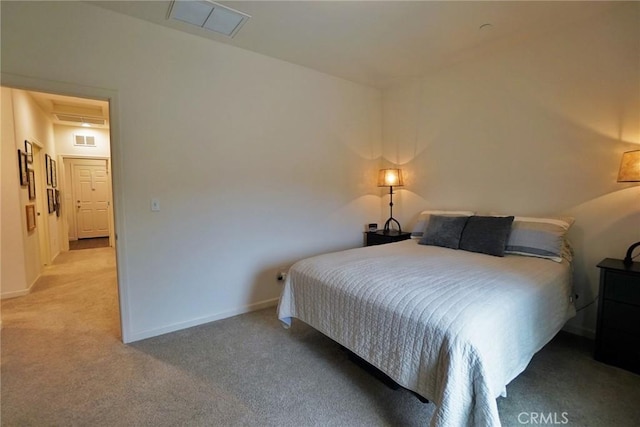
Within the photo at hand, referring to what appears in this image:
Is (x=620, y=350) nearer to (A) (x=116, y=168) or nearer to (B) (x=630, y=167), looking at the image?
(B) (x=630, y=167)

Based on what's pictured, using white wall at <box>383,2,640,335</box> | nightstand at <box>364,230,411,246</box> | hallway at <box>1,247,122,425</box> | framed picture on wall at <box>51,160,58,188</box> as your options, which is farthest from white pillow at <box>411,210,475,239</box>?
framed picture on wall at <box>51,160,58,188</box>

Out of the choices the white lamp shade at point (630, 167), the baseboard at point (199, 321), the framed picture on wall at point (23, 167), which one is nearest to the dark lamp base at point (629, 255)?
the white lamp shade at point (630, 167)

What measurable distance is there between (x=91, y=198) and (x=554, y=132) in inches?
369

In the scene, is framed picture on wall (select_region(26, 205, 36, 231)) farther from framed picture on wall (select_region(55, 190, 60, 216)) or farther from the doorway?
the doorway

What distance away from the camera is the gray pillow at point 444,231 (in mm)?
2934

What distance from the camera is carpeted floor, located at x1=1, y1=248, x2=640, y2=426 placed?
1.69 meters

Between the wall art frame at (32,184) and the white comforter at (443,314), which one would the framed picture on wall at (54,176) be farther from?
the white comforter at (443,314)

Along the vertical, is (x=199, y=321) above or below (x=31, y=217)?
below

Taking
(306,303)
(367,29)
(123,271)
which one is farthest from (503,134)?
(123,271)

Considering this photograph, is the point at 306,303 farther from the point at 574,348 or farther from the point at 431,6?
the point at 431,6

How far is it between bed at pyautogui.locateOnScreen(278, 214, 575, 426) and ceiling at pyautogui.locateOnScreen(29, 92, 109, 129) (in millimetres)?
4949

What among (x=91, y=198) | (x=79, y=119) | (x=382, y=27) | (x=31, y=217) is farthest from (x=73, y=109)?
(x=382, y=27)

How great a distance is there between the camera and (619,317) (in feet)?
6.82

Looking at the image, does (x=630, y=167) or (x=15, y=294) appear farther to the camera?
(x=15, y=294)
